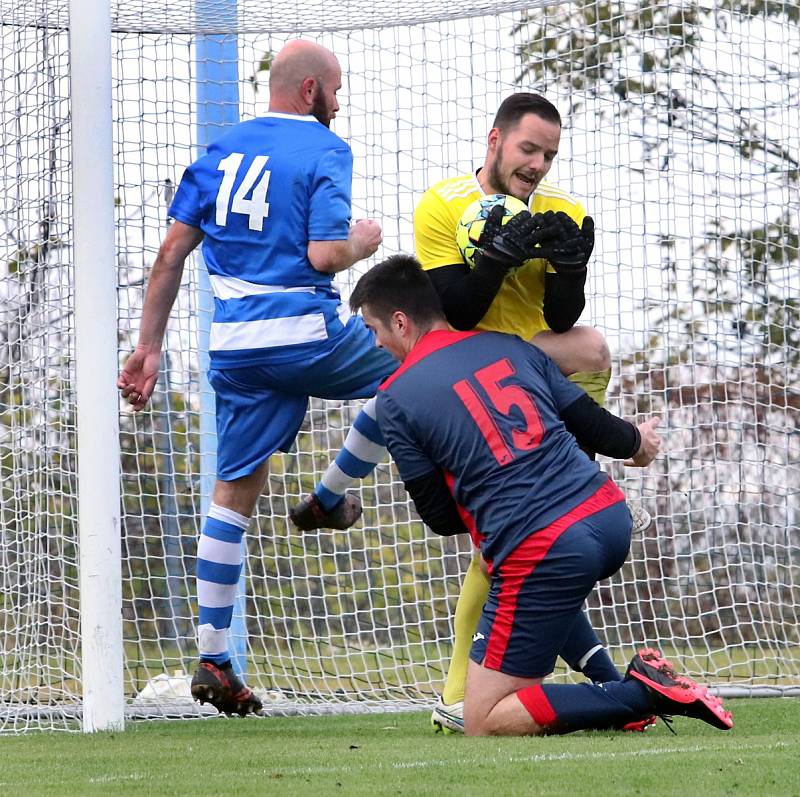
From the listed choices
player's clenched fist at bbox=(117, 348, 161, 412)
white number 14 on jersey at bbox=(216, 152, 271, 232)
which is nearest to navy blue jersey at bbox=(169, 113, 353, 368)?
white number 14 on jersey at bbox=(216, 152, 271, 232)

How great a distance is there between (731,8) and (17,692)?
14.4 ft

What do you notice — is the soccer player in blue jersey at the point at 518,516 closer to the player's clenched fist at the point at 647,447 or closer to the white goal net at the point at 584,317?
the player's clenched fist at the point at 647,447

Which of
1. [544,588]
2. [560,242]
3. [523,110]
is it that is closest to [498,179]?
[523,110]

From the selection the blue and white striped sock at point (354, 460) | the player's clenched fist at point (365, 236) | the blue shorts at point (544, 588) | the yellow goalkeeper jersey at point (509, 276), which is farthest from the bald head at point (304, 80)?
the blue shorts at point (544, 588)

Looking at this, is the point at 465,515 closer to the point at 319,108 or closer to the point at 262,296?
the point at 262,296

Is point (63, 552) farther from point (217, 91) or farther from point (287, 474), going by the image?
point (217, 91)

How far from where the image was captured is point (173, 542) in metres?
6.17

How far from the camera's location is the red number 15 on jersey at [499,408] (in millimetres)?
3682

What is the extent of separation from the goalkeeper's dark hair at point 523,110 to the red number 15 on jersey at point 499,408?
Answer: 773mm

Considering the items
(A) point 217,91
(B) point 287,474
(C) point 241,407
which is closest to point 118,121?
(A) point 217,91

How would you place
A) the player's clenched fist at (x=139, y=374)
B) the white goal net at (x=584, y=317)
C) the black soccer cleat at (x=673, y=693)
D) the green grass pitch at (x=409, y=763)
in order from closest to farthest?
the green grass pitch at (x=409, y=763) → the black soccer cleat at (x=673, y=693) → the player's clenched fist at (x=139, y=374) → the white goal net at (x=584, y=317)

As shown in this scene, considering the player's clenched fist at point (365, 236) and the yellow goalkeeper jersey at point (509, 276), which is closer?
the yellow goalkeeper jersey at point (509, 276)

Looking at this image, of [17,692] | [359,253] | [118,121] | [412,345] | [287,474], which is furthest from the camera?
[287,474]

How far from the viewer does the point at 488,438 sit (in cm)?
368
